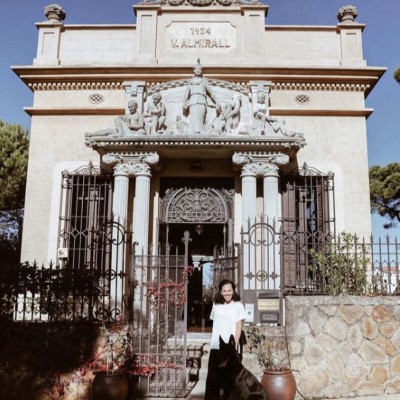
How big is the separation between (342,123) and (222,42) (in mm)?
4060

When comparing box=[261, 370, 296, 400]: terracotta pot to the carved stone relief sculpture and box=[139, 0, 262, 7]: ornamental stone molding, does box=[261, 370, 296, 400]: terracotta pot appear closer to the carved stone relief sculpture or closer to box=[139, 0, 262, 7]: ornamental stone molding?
the carved stone relief sculpture

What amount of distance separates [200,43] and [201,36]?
226 millimetres

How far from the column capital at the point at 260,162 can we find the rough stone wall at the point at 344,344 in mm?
4490

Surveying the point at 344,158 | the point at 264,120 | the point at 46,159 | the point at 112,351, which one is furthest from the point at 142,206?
the point at 344,158

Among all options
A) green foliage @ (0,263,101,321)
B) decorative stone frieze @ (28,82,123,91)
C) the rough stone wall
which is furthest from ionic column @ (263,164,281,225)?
green foliage @ (0,263,101,321)

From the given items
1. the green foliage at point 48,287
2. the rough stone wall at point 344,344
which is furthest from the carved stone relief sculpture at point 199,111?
the rough stone wall at point 344,344

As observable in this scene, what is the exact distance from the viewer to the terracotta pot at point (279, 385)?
628 cm

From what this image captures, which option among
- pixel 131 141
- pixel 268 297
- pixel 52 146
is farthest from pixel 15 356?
pixel 52 146

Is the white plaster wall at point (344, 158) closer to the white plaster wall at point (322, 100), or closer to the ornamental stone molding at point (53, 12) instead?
the white plaster wall at point (322, 100)

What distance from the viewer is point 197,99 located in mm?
11891

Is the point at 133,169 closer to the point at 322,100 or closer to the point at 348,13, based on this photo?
the point at 322,100

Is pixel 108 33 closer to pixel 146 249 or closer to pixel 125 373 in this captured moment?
pixel 146 249

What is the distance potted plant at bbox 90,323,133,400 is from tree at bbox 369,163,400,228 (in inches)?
677

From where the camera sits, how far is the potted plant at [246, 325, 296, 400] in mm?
6305
